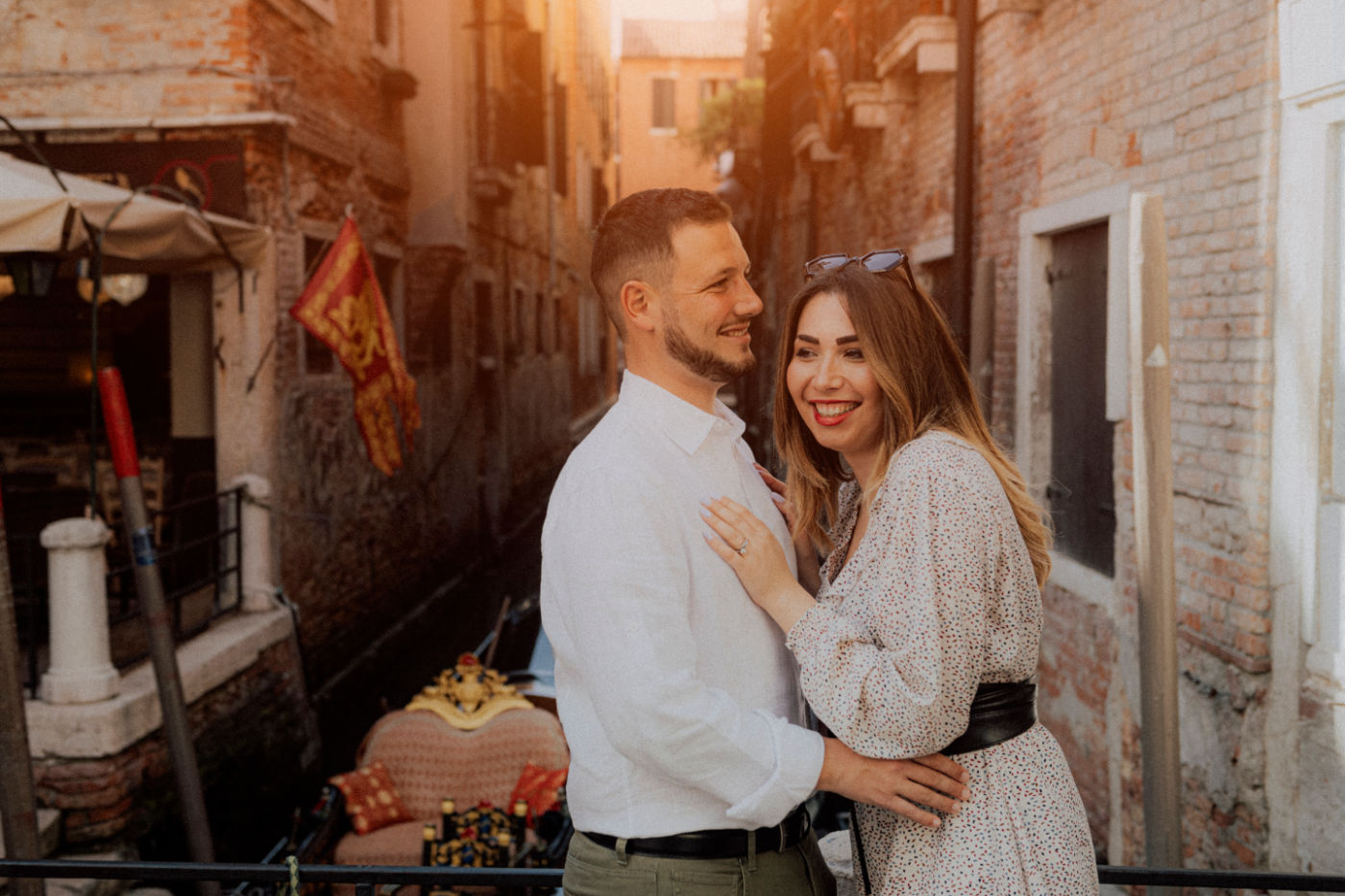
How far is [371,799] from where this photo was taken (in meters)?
4.80

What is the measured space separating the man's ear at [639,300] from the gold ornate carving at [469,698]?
3.34 m

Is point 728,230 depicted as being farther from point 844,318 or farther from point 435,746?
point 435,746

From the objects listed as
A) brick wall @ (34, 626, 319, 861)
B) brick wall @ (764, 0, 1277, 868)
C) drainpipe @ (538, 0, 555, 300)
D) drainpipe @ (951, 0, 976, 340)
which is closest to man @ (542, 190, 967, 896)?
brick wall @ (764, 0, 1277, 868)

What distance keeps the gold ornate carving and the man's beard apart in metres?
3.33

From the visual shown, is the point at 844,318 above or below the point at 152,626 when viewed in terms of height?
above

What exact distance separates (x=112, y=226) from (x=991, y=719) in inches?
167

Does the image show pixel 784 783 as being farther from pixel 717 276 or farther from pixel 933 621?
pixel 717 276

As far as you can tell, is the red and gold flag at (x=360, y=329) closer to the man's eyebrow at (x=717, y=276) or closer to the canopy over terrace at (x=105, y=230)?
the canopy over terrace at (x=105, y=230)

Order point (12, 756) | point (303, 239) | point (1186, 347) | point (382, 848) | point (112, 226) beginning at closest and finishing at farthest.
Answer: point (12, 756), point (1186, 347), point (382, 848), point (112, 226), point (303, 239)

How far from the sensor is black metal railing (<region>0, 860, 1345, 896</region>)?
80.3 inches

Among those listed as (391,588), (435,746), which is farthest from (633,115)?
(435,746)

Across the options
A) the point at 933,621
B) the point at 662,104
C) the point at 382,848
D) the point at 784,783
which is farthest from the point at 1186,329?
the point at 662,104

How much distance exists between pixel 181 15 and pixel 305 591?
11.9 ft

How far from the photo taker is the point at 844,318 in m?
2.02
